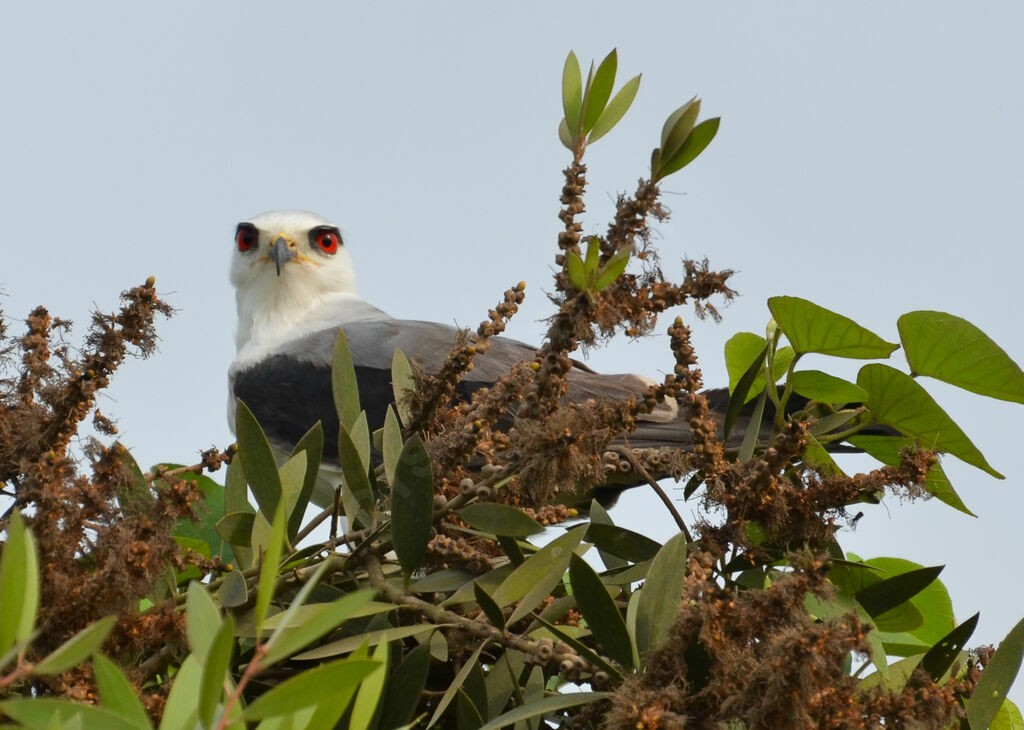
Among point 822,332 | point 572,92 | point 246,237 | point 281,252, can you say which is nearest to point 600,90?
point 572,92

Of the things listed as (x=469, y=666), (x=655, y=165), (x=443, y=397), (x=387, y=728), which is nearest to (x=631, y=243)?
(x=655, y=165)

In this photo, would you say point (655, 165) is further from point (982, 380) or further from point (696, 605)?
point (982, 380)

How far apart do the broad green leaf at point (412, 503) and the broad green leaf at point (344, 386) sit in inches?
13.1

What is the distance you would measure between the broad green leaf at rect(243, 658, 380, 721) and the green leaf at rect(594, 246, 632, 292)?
0.59 meters

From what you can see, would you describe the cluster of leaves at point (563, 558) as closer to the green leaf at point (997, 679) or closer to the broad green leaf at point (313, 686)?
the green leaf at point (997, 679)

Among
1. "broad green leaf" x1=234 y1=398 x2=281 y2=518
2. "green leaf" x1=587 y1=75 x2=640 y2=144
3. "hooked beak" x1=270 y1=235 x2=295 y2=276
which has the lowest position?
"broad green leaf" x1=234 y1=398 x2=281 y2=518

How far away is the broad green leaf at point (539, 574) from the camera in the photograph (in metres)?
1.35

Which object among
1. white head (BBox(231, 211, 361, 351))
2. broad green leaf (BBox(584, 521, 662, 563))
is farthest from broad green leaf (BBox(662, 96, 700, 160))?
white head (BBox(231, 211, 361, 351))

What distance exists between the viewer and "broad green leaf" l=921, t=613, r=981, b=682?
1.51 meters

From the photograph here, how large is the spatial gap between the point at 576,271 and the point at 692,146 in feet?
0.82

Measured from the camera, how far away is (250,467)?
1457 mm

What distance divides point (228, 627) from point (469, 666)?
0.74 metres

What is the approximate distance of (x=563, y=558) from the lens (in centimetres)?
Result: 136

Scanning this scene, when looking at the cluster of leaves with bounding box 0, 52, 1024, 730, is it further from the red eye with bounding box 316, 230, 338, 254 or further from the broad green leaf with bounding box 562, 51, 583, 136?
the red eye with bounding box 316, 230, 338, 254
